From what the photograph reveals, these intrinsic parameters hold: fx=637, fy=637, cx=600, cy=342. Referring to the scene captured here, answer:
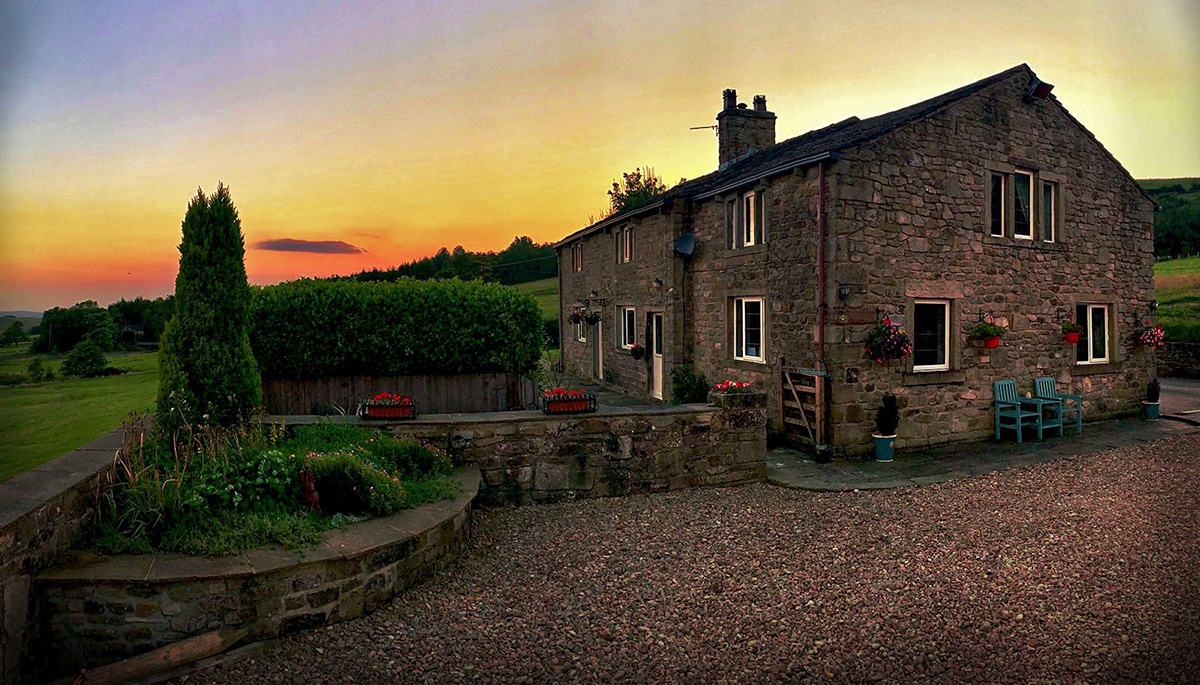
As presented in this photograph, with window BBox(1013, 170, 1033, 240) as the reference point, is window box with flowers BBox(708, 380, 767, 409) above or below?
below

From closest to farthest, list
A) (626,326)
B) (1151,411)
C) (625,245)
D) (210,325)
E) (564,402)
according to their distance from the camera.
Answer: (210,325)
(564,402)
(1151,411)
(625,245)
(626,326)

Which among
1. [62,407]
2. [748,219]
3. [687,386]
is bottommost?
[687,386]

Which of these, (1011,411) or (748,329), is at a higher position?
(748,329)

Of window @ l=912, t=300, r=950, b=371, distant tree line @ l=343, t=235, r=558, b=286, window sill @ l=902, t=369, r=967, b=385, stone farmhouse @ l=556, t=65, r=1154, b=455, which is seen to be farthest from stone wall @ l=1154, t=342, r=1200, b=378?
distant tree line @ l=343, t=235, r=558, b=286

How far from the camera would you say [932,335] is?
11.3m

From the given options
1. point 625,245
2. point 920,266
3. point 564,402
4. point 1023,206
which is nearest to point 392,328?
point 564,402

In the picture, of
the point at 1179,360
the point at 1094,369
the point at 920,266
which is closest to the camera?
the point at 920,266

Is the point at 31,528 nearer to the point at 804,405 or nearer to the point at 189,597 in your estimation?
the point at 189,597

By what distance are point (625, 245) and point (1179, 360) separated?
18.8 metres

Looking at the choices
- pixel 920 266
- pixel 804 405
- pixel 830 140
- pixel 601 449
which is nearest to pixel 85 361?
pixel 601 449

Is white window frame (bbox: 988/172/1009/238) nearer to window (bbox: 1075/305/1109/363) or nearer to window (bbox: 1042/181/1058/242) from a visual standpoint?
window (bbox: 1042/181/1058/242)

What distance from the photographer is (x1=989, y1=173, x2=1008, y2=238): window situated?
11.9 metres

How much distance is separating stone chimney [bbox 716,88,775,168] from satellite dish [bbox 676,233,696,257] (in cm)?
462

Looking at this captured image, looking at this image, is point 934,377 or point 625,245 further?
point 625,245
